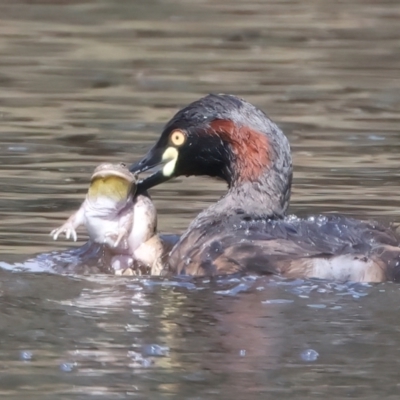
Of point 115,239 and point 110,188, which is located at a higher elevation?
point 110,188

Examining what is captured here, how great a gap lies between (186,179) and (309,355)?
4905mm

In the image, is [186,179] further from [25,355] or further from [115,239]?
[25,355]

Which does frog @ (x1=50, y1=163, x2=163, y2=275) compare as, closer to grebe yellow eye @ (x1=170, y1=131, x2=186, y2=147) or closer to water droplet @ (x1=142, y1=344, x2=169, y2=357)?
grebe yellow eye @ (x1=170, y1=131, x2=186, y2=147)

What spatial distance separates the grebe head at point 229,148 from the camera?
329 inches

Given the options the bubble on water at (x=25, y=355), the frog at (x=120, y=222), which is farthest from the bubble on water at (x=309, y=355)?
the frog at (x=120, y=222)

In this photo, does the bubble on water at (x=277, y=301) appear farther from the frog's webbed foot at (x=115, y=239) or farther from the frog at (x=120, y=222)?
the frog's webbed foot at (x=115, y=239)

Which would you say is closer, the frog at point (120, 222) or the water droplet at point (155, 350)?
the water droplet at point (155, 350)

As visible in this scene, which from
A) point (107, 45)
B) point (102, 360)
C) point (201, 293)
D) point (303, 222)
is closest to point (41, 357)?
point (102, 360)

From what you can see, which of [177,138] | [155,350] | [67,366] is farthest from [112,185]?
[67,366]

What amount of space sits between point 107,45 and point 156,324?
41.2ft

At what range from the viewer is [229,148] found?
27.8 ft

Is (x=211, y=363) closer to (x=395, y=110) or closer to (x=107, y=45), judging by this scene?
(x=395, y=110)

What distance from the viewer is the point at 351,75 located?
16828 millimetres

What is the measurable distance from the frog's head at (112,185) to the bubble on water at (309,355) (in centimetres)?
213
